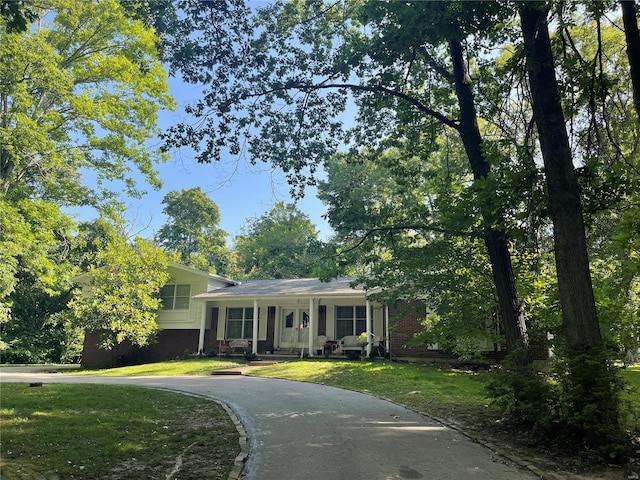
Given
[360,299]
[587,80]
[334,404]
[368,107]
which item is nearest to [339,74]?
[368,107]

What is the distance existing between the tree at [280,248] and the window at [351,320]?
16.2 meters

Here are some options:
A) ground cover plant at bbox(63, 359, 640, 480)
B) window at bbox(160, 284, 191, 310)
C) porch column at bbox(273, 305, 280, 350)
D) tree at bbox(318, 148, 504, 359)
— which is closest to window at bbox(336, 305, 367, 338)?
ground cover plant at bbox(63, 359, 640, 480)

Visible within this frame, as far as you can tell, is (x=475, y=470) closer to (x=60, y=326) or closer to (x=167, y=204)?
(x=60, y=326)

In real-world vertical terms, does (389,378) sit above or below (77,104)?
below

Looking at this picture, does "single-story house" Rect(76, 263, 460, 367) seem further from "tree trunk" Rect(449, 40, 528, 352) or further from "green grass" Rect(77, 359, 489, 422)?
"tree trunk" Rect(449, 40, 528, 352)

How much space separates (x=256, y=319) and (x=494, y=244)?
14523 millimetres

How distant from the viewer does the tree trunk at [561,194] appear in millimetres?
6000

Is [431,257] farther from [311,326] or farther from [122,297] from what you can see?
[122,297]

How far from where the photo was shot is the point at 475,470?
482 cm

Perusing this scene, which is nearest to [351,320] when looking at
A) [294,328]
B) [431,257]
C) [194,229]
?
[294,328]

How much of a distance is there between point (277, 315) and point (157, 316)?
21.5ft

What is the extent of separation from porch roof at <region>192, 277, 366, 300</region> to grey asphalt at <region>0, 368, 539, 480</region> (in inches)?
392

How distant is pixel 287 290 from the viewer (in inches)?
846

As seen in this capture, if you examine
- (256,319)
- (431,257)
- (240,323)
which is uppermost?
(431,257)
